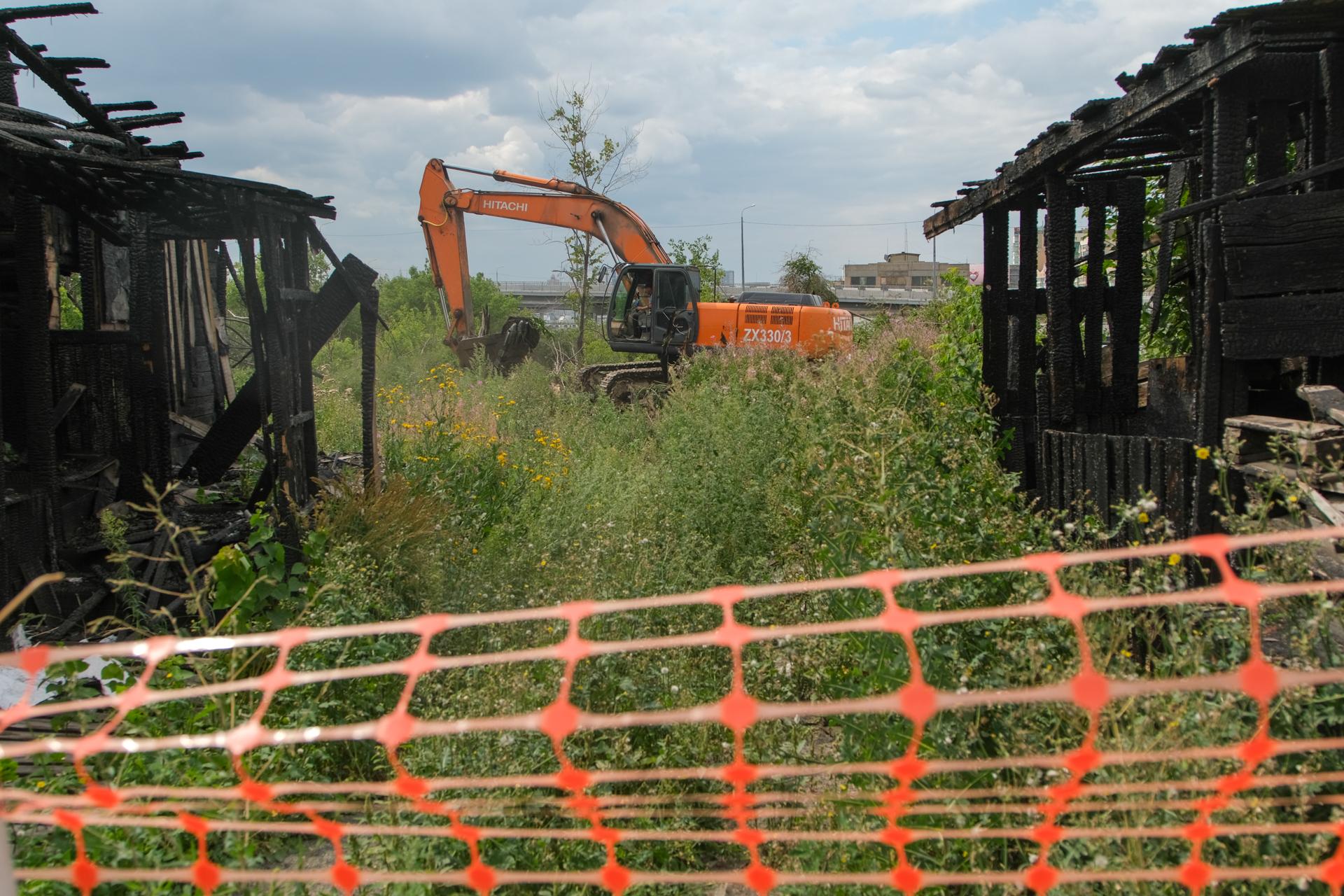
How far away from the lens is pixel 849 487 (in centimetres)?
480

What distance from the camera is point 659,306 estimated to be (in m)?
15.7

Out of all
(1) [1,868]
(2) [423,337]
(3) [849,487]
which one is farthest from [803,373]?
(2) [423,337]

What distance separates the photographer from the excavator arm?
56.9 ft

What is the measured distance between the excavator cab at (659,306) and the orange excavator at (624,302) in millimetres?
14

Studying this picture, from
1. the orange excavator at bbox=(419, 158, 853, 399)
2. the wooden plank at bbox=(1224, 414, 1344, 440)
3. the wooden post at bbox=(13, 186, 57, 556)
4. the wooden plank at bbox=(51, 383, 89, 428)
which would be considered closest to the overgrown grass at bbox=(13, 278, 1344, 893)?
the wooden plank at bbox=(1224, 414, 1344, 440)

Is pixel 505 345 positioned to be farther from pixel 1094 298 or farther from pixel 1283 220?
pixel 1283 220

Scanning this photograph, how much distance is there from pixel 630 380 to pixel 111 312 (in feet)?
26.0

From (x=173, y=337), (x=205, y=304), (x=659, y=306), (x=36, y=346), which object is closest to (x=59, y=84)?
(x=173, y=337)

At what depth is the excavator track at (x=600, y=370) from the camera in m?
Answer: 15.4

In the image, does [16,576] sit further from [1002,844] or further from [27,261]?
[1002,844]

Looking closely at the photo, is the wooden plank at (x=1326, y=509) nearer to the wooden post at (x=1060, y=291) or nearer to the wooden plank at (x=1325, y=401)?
the wooden plank at (x=1325, y=401)

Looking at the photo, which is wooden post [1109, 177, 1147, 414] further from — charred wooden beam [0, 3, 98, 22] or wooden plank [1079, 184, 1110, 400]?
charred wooden beam [0, 3, 98, 22]

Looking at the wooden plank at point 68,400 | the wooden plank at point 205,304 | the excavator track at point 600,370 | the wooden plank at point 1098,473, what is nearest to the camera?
the wooden plank at point 1098,473

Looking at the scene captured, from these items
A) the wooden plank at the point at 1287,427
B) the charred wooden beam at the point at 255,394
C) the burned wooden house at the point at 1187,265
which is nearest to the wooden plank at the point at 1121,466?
the burned wooden house at the point at 1187,265
